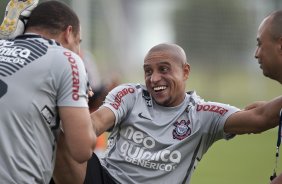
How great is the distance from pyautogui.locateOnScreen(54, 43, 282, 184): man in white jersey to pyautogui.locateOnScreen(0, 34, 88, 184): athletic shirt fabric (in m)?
0.70

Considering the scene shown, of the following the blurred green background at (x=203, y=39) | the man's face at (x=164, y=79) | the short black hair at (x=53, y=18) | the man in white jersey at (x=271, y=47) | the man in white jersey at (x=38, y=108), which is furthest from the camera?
the blurred green background at (x=203, y=39)

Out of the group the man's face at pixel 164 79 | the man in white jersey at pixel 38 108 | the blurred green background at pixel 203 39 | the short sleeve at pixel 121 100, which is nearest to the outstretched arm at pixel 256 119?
the man's face at pixel 164 79

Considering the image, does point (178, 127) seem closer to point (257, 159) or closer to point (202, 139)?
point (202, 139)

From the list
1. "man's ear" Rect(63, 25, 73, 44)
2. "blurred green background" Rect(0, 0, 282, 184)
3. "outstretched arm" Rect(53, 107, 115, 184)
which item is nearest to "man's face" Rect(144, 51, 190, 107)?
"outstretched arm" Rect(53, 107, 115, 184)

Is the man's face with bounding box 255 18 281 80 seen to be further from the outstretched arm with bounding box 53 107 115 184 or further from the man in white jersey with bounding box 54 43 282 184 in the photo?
the outstretched arm with bounding box 53 107 115 184

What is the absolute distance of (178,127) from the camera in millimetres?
5219

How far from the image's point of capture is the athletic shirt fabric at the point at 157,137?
5082mm

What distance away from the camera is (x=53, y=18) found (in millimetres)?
4387

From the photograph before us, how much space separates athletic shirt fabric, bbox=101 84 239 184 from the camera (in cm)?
508

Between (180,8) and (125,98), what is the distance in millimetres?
14673

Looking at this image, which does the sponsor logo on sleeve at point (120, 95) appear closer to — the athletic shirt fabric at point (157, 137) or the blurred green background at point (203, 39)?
the athletic shirt fabric at point (157, 137)

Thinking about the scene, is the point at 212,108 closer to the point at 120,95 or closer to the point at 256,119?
the point at 256,119

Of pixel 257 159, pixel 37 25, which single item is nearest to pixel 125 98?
pixel 37 25

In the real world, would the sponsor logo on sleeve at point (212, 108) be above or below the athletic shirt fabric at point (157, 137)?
above
